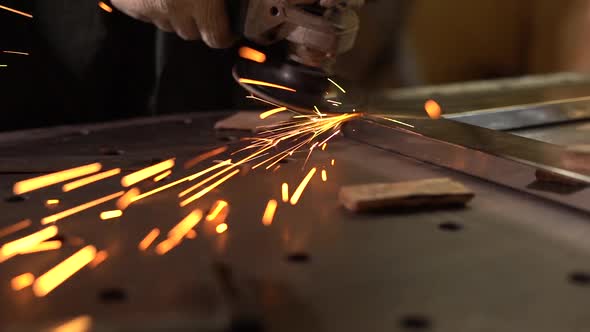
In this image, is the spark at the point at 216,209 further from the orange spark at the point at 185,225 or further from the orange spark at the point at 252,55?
the orange spark at the point at 252,55

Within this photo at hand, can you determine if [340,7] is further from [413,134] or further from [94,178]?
[94,178]

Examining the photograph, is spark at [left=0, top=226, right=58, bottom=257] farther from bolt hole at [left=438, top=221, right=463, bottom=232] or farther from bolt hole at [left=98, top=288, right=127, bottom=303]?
bolt hole at [left=438, top=221, right=463, bottom=232]

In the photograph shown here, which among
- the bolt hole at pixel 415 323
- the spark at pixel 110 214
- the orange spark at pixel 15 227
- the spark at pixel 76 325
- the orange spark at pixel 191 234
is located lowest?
the bolt hole at pixel 415 323

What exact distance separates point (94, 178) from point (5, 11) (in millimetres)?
463

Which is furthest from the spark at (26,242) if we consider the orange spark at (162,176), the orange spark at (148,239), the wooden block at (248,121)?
the wooden block at (248,121)

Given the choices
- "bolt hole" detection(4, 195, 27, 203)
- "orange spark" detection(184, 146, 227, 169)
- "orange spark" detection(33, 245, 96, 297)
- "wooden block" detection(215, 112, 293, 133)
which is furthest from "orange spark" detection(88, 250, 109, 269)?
"wooden block" detection(215, 112, 293, 133)

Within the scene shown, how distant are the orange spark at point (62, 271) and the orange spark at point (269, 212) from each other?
0.20 m

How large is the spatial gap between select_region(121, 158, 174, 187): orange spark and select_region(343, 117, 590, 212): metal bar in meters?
0.33

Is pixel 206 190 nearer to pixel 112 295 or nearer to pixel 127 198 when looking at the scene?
pixel 127 198

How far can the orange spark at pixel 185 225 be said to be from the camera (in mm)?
837

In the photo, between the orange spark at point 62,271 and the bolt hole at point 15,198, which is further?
the bolt hole at point 15,198

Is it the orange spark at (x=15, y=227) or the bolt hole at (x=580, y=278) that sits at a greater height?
the orange spark at (x=15, y=227)

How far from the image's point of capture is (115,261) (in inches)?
30.1

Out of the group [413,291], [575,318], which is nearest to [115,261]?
[413,291]
